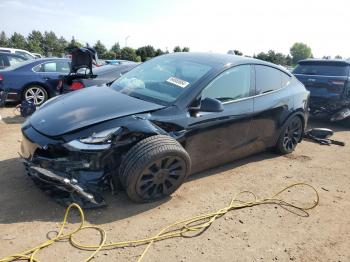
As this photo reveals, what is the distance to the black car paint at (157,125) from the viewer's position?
356cm

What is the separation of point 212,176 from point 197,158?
0.60m

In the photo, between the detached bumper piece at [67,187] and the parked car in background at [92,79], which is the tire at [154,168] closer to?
the detached bumper piece at [67,187]

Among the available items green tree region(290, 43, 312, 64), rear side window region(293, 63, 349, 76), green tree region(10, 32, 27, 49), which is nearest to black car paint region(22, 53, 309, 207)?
rear side window region(293, 63, 349, 76)

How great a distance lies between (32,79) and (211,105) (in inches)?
238

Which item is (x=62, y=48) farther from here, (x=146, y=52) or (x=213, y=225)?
(x=213, y=225)

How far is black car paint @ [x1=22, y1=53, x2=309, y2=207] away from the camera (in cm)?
356

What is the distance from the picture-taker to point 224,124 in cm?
445

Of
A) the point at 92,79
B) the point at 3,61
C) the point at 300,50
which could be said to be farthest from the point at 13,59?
the point at 300,50

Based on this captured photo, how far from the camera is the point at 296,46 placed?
378 ft

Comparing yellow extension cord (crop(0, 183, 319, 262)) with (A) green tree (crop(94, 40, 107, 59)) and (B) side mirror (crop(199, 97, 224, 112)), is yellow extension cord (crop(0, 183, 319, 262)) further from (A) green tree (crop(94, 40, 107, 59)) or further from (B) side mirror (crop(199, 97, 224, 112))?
(A) green tree (crop(94, 40, 107, 59))

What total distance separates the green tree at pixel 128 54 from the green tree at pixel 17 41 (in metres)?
14.9

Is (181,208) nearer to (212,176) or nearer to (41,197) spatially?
(212,176)

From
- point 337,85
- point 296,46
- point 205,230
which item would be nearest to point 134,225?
point 205,230

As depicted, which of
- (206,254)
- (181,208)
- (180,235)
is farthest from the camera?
(181,208)
